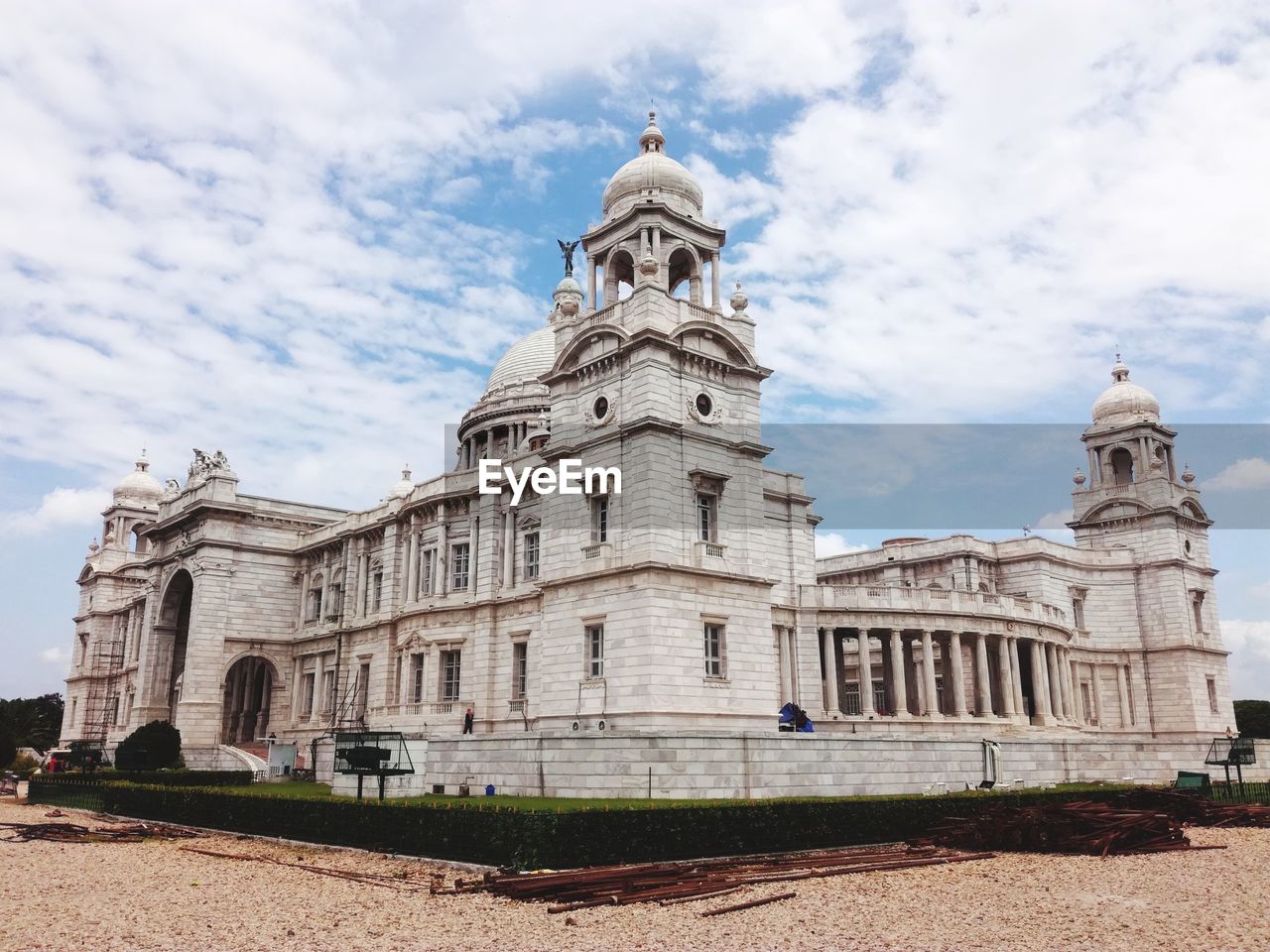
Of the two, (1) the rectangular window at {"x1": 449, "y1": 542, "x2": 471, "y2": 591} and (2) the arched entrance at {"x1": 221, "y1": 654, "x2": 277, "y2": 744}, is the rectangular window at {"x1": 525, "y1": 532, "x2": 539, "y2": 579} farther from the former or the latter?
(2) the arched entrance at {"x1": 221, "y1": 654, "x2": 277, "y2": 744}

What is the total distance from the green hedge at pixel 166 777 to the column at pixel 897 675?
1122 inches

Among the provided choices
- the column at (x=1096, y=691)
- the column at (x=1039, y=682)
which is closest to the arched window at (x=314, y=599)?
the column at (x=1039, y=682)

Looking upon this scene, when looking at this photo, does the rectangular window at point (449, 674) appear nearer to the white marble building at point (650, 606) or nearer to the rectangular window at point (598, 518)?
the white marble building at point (650, 606)

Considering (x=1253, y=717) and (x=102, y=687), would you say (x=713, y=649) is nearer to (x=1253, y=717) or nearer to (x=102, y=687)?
(x=102, y=687)

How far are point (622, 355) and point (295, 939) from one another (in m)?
25.4

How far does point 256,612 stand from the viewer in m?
59.8

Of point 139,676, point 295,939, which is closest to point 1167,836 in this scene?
point 295,939

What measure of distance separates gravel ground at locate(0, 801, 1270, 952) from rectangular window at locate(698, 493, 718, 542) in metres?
16.7

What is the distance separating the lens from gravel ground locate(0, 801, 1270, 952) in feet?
45.6

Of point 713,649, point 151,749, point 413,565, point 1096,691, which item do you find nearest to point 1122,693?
point 1096,691

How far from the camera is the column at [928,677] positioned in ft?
162

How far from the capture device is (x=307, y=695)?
193 feet

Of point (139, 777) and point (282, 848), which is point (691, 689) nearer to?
point (282, 848)

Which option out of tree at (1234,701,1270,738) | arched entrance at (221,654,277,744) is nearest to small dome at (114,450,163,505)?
arched entrance at (221,654,277,744)
